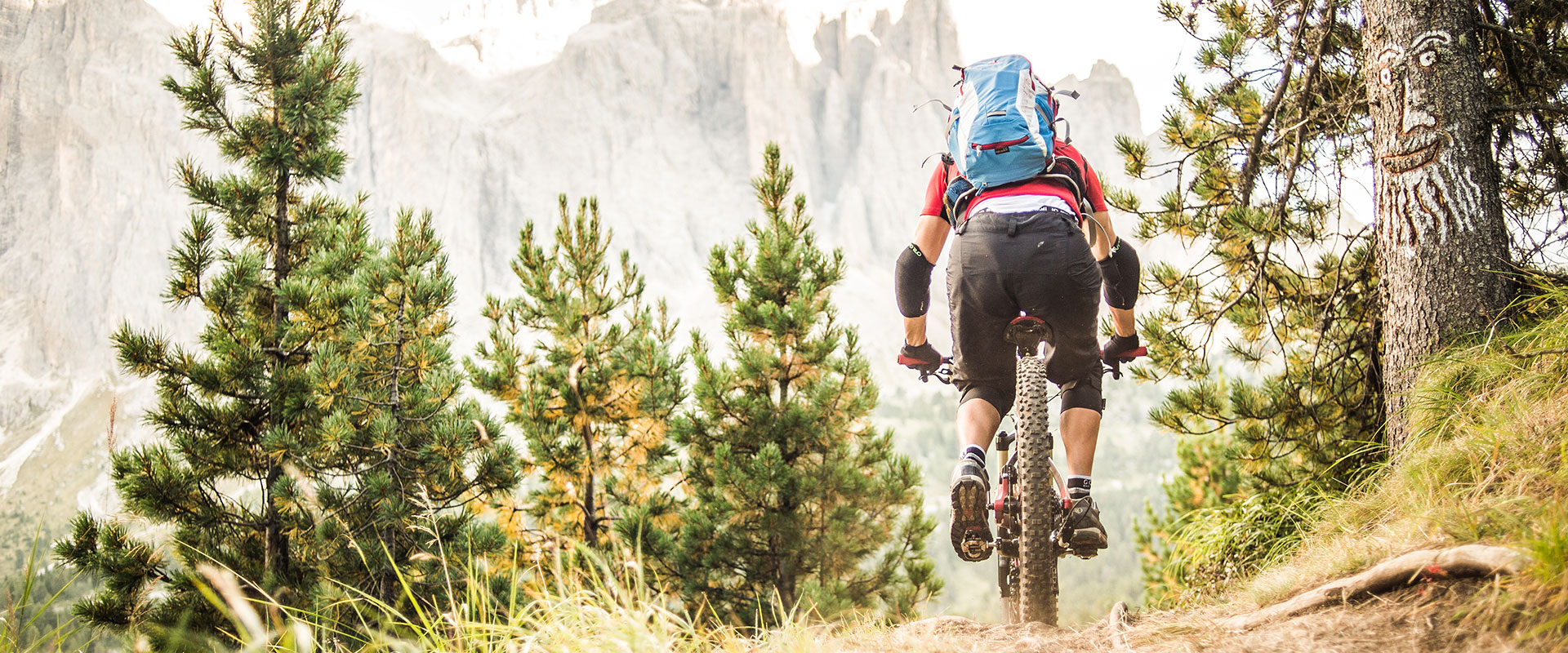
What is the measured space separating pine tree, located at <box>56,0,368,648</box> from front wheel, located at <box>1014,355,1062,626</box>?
7.48 meters

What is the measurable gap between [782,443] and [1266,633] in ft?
27.9

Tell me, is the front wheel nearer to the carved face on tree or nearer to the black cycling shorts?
the black cycling shorts

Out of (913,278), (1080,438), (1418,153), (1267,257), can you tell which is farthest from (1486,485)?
(1267,257)

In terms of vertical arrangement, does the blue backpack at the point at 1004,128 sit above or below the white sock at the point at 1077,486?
above

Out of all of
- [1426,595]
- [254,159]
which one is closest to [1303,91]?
[1426,595]

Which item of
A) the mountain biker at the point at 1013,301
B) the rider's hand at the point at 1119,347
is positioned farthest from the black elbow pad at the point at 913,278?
the rider's hand at the point at 1119,347

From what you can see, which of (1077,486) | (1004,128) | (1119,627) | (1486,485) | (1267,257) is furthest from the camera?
(1267,257)

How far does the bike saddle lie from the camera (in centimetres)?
250

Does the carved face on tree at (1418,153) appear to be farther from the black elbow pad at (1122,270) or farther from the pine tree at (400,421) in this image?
the pine tree at (400,421)

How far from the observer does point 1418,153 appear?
122 inches

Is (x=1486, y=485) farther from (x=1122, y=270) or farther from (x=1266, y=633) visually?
(x=1122, y=270)

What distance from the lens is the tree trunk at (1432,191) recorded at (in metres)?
3.03

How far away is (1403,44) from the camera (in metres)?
3.18

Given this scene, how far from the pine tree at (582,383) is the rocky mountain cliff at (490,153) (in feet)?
197
